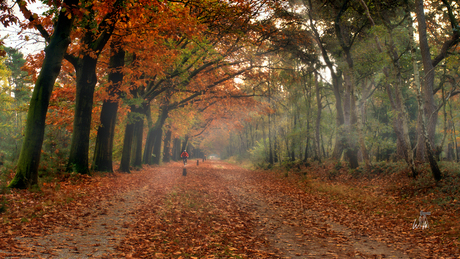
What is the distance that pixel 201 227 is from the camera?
744 centimetres

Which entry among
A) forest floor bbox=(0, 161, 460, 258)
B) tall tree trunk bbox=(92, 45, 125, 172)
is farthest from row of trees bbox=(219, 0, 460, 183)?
tall tree trunk bbox=(92, 45, 125, 172)

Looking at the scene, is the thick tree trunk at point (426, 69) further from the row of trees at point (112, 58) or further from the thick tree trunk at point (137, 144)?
the thick tree trunk at point (137, 144)

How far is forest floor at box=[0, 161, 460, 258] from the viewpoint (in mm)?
5559

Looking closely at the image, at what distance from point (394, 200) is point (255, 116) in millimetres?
29065

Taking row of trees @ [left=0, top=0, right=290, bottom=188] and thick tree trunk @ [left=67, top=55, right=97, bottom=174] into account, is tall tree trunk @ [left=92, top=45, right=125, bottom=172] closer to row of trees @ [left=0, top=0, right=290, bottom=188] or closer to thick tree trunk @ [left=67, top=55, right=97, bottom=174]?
row of trees @ [left=0, top=0, right=290, bottom=188]

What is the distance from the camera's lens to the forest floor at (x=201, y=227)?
5559mm

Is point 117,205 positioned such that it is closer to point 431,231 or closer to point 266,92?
point 431,231

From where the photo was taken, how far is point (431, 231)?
7156mm

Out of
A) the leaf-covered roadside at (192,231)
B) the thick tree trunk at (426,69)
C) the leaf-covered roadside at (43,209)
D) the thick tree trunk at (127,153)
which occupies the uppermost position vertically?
the thick tree trunk at (426,69)

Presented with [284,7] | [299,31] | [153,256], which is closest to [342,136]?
[299,31]

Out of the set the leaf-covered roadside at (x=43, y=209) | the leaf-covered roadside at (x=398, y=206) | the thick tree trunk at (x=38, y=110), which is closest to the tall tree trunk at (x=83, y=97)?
the leaf-covered roadside at (x=43, y=209)

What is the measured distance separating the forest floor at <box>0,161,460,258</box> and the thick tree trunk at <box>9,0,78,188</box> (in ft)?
2.45

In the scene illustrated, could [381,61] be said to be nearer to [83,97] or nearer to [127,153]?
[83,97]

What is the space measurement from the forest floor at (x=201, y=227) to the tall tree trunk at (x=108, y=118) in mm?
3925
